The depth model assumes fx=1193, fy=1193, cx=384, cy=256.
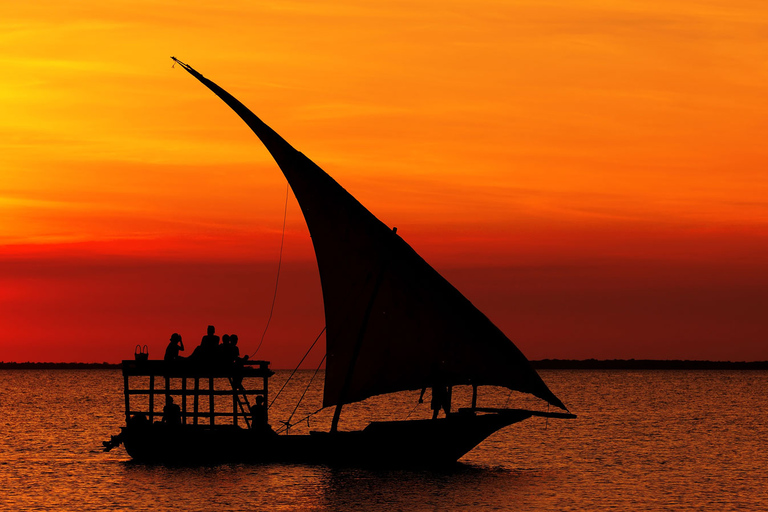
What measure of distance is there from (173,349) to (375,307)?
697 cm

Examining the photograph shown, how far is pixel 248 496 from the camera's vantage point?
1480 inches

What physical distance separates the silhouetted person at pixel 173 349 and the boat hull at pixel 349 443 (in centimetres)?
242

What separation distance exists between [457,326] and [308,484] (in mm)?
7712

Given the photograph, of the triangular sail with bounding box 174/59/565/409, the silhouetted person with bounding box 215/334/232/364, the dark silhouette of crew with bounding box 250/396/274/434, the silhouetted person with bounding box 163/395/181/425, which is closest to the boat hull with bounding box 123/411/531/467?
the dark silhouette of crew with bounding box 250/396/274/434

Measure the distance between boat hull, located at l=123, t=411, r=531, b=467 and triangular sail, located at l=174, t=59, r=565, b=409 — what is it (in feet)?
4.41

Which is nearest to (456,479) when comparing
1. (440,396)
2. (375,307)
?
(440,396)

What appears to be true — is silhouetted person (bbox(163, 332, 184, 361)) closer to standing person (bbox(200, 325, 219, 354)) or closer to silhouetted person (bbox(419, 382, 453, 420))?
standing person (bbox(200, 325, 219, 354))

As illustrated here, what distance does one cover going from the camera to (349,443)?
3875 centimetres

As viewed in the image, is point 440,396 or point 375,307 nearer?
point 375,307

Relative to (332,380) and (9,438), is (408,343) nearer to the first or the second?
(332,380)

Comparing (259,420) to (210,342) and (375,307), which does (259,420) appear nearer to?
(210,342)

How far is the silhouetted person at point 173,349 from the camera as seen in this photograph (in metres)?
39.8

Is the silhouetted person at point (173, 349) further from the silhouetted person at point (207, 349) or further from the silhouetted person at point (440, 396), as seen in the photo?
the silhouetted person at point (440, 396)

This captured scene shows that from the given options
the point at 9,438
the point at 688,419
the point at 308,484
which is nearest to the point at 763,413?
A: the point at 688,419
